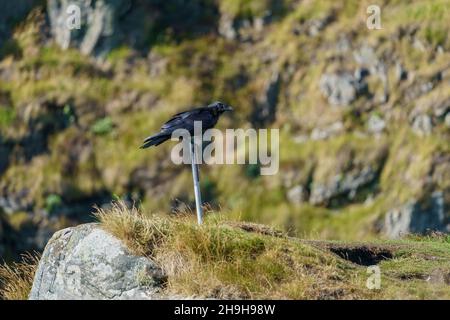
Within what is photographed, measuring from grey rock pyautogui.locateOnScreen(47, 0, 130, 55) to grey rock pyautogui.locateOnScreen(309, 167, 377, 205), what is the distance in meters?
13.7

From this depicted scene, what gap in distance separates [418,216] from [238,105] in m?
10.7

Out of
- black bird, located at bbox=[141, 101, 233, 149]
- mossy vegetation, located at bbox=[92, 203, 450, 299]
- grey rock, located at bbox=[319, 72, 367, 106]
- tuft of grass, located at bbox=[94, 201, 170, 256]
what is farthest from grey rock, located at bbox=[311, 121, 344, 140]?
tuft of grass, located at bbox=[94, 201, 170, 256]

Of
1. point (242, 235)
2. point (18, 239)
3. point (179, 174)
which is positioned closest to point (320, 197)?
point (179, 174)

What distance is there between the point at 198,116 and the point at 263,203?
22.8 meters

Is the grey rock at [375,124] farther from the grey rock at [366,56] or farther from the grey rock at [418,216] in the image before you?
the grey rock at [418,216]

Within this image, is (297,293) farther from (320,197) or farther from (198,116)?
(320,197)

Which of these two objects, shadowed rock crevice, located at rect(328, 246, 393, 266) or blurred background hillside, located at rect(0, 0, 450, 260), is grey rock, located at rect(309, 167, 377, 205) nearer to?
blurred background hillside, located at rect(0, 0, 450, 260)

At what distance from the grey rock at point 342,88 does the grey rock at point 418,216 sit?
6421mm

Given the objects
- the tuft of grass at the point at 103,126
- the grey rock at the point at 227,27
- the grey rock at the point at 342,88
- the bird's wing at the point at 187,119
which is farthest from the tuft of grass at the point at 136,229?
the grey rock at the point at 227,27

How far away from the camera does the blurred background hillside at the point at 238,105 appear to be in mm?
37250

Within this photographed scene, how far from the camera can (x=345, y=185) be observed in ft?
123

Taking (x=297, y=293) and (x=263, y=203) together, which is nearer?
(x=297, y=293)
